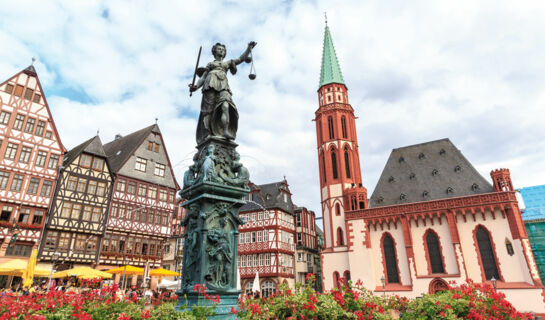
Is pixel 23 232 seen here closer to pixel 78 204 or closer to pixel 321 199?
pixel 78 204

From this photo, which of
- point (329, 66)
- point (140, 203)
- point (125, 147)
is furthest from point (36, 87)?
point (329, 66)

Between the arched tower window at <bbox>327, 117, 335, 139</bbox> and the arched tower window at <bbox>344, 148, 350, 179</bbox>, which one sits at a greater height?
the arched tower window at <bbox>327, 117, 335, 139</bbox>

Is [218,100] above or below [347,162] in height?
below

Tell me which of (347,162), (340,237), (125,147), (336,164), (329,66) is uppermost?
(329,66)

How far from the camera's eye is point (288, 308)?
4.80 meters

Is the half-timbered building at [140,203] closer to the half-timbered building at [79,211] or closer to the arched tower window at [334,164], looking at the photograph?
the half-timbered building at [79,211]

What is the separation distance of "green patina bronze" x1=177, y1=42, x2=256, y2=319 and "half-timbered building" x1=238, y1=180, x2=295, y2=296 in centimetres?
2874

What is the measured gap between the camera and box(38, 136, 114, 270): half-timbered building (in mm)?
24328

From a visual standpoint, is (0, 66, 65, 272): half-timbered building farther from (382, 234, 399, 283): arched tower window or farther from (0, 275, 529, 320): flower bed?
(382, 234, 399, 283): arched tower window

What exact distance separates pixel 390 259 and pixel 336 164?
11.2m

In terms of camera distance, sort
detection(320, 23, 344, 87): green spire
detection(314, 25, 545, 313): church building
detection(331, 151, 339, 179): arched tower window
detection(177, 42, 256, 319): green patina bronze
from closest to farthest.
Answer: detection(177, 42, 256, 319): green patina bronze → detection(314, 25, 545, 313): church building → detection(331, 151, 339, 179): arched tower window → detection(320, 23, 344, 87): green spire

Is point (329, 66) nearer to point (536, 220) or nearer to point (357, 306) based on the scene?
point (536, 220)

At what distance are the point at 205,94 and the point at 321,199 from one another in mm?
30700

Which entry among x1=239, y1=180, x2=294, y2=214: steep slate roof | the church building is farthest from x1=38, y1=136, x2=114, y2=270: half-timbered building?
the church building
